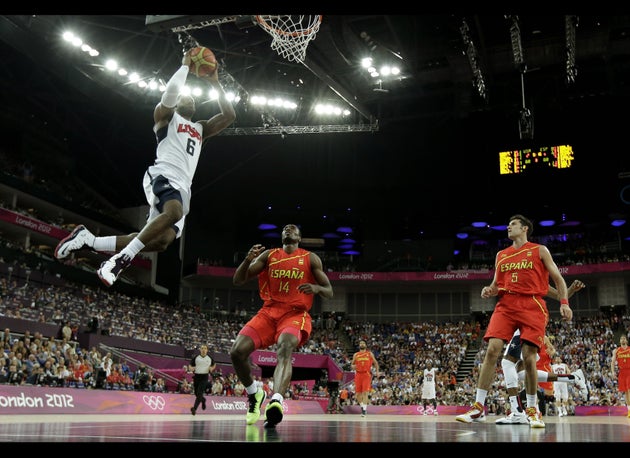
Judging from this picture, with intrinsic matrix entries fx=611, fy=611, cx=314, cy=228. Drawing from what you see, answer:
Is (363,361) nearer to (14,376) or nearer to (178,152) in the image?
(14,376)

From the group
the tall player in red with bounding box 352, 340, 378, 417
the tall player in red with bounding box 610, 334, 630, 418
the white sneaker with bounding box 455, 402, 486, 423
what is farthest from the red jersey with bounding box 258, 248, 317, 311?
the tall player in red with bounding box 352, 340, 378, 417

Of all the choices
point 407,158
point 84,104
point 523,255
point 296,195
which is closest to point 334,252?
point 296,195

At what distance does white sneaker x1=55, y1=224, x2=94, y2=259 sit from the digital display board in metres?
27.0

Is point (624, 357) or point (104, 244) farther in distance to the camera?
point (624, 357)

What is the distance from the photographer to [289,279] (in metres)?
6.89

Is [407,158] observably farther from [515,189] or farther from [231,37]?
[231,37]

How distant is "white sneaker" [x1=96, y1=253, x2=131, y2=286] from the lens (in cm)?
569

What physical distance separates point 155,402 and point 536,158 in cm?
2214

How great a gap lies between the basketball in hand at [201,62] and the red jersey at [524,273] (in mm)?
4236

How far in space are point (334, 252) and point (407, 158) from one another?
902cm

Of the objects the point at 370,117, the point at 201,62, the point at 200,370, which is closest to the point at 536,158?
the point at 370,117

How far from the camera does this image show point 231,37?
2325 centimetres

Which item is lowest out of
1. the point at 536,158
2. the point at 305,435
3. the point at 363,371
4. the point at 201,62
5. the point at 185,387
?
the point at 185,387

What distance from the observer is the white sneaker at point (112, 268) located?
5.69 meters
